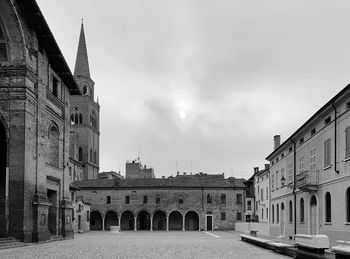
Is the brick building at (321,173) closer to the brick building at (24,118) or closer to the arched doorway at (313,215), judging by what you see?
the arched doorway at (313,215)

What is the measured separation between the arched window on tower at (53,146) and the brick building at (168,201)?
38.8 m

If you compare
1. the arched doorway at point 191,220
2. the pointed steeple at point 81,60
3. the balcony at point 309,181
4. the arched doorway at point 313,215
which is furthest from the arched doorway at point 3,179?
the pointed steeple at point 81,60

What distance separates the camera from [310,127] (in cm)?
2831

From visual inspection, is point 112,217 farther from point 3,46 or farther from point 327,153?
point 327,153

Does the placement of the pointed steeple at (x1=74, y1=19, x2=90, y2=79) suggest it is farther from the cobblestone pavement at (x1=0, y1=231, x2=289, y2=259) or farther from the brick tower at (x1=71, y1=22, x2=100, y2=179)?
the cobblestone pavement at (x1=0, y1=231, x2=289, y2=259)

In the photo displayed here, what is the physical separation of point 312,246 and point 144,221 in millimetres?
57757

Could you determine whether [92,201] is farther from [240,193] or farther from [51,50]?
[51,50]

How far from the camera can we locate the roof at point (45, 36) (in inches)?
981

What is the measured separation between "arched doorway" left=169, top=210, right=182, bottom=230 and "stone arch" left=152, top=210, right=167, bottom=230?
98 cm

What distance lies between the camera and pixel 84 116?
85438mm

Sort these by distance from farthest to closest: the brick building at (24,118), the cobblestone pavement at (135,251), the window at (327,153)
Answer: the window at (327,153) < the brick building at (24,118) < the cobblestone pavement at (135,251)

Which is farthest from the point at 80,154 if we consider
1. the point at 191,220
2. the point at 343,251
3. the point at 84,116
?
the point at 343,251

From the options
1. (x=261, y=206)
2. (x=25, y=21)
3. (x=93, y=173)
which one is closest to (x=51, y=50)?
(x=25, y=21)

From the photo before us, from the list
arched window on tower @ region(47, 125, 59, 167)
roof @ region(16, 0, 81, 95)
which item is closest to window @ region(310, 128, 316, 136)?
roof @ region(16, 0, 81, 95)
